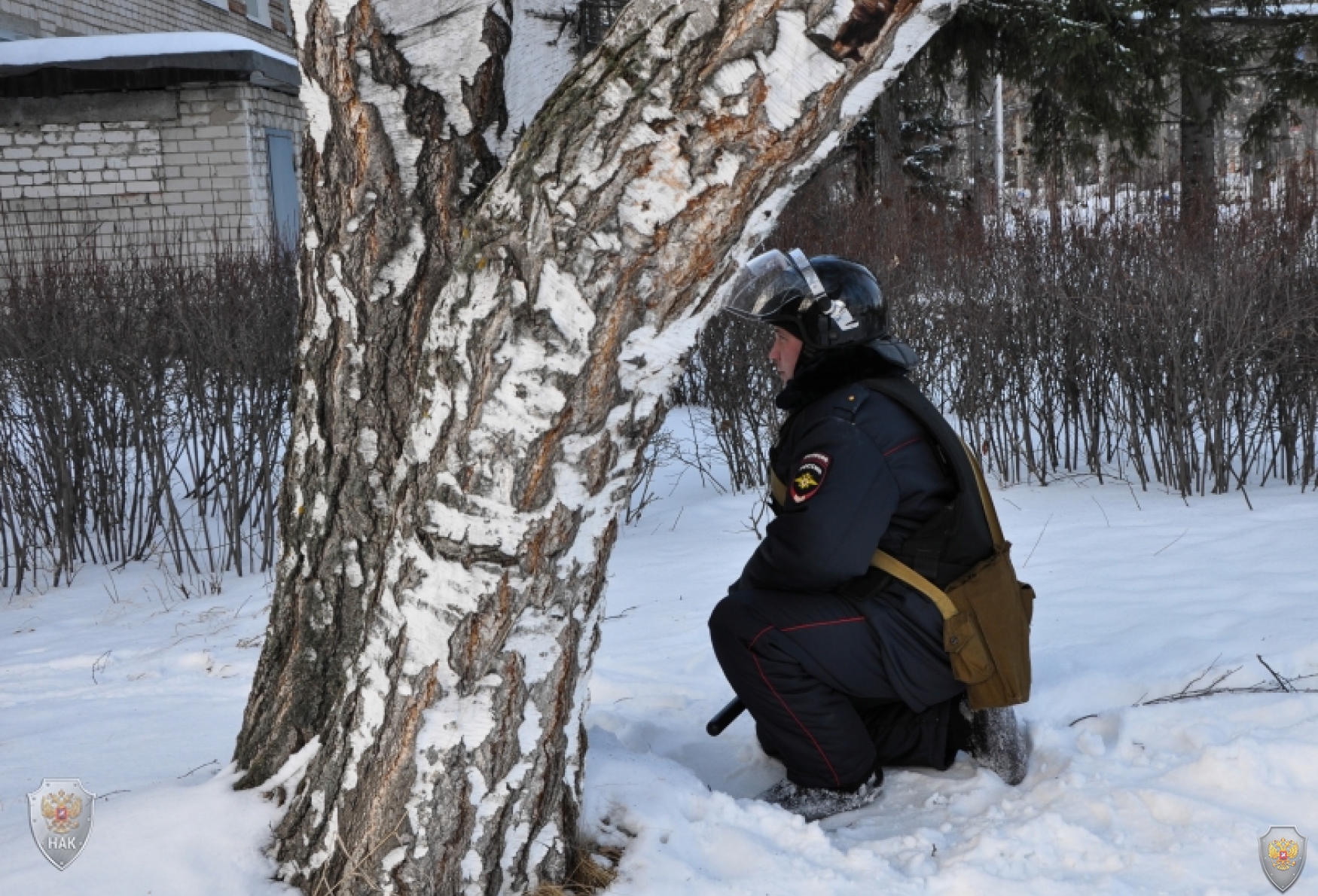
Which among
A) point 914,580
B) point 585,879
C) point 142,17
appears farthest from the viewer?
point 142,17

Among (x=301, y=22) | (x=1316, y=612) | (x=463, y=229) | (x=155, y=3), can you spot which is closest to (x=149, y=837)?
(x=463, y=229)

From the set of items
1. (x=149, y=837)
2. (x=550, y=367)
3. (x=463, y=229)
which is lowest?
(x=149, y=837)

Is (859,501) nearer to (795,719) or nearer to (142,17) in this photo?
(795,719)

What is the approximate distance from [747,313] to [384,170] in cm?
101

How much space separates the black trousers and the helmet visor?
0.67 m

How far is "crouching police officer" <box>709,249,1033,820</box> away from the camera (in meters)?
2.57

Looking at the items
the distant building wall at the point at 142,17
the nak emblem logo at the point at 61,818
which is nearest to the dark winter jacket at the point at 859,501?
the nak emblem logo at the point at 61,818

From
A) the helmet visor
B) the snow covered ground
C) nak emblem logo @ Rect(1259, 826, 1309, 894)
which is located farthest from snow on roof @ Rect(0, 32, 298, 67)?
nak emblem logo @ Rect(1259, 826, 1309, 894)

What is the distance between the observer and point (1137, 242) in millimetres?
6258

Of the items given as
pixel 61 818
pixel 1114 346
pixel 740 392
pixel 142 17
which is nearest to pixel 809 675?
pixel 61 818

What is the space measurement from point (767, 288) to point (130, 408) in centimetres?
391

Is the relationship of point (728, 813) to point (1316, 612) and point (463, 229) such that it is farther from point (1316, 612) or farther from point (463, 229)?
point (1316, 612)

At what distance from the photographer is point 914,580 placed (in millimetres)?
2660

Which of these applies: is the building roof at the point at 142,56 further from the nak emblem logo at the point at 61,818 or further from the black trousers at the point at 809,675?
the black trousers at the point at 809,675
